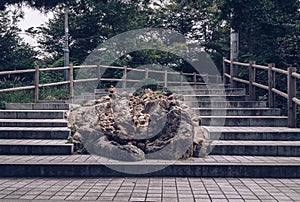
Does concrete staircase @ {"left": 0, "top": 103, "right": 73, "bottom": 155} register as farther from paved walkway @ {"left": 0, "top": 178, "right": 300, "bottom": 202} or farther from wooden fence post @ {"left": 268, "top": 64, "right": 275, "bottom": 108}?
wooden fence post @ {"left": 268, "top": 64, "right": 275, "bottom": 108}

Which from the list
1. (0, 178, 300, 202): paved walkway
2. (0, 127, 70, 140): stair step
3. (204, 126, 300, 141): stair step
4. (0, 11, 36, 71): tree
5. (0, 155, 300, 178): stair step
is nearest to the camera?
(0, 178, 300, 202): paved walkway

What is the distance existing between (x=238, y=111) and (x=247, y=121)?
0.65 meters

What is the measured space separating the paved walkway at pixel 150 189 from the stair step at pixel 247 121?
2.78 metres

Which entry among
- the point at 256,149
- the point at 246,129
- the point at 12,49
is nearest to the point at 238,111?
the point at 246,129

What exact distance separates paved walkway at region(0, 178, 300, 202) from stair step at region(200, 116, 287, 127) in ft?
9.14

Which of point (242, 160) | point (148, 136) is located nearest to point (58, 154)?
point (148, 136)

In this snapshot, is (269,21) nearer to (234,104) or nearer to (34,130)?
(234,104)

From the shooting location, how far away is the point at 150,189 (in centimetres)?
493

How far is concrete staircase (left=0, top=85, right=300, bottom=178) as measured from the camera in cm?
561

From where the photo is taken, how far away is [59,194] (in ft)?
15.4

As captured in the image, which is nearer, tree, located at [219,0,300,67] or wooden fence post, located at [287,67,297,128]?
wooden fence post, located at [287,67,297,128]

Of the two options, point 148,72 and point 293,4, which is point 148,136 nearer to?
point 293,4

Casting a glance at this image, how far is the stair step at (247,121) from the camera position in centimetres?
810

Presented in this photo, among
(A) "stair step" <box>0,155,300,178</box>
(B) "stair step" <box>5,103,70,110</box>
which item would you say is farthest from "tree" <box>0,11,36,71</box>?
(A) "stair step" <box>0,155,300,178</box>
